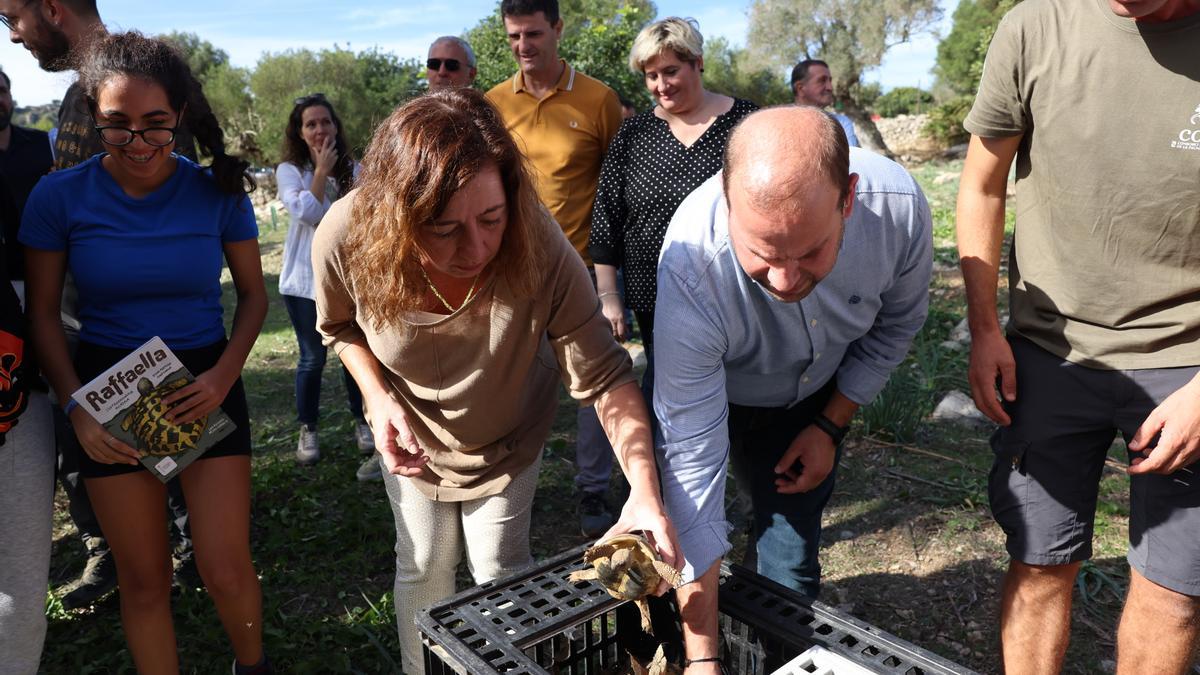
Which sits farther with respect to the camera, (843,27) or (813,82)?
(843,27)

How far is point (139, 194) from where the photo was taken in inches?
79.0

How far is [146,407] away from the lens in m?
1.93

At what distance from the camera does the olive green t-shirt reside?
5.11ft

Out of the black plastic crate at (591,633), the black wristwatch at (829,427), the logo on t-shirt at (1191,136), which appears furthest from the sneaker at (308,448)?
the logo on t-shirt at (1191,136)

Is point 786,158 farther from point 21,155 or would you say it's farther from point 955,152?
point 955,152

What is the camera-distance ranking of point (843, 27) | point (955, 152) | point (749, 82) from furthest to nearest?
point (749, 82), point (843, 27), point (955, 152)

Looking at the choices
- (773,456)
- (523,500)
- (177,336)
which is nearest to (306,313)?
(177,336)

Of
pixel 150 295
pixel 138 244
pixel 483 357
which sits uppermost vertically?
pixel 138 244

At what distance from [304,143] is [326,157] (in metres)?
0.21

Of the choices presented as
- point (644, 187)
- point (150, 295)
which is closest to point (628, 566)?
point (150, 295)

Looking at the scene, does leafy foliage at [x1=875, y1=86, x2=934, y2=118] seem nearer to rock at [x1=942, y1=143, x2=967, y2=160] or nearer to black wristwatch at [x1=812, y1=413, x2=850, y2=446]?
rock at [x1=942, y1=143, x2=967, y2=160]

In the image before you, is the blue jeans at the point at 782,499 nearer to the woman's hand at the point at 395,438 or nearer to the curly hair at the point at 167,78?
the woman's hand at the point at 395,438

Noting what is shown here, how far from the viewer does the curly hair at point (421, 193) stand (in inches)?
58.2

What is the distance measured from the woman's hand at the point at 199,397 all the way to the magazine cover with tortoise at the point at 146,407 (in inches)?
0.6
